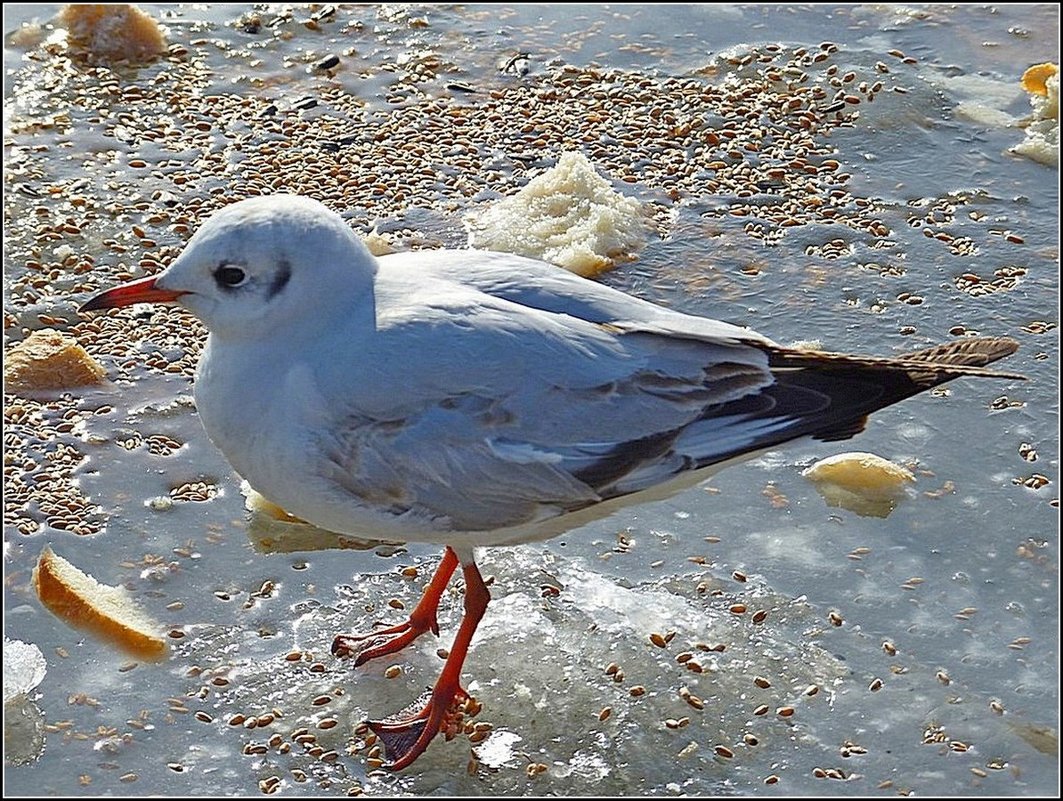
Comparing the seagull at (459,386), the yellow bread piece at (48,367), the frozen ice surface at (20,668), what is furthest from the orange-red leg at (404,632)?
the yellow bread piece at (48,367)

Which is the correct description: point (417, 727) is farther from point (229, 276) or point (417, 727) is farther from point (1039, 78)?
point (1039, 78)

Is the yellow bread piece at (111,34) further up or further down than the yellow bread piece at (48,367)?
further up

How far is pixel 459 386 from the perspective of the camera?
3.73 meters

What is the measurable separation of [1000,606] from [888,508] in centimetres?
52

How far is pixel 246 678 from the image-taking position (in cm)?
425

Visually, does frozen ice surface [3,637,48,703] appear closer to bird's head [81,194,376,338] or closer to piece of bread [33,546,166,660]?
piece of bread [33,546,166,660]

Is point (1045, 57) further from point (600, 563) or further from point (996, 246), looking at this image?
point (600, 563)

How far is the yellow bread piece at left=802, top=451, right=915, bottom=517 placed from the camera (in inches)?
190

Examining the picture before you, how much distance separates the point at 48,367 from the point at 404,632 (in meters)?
1.78

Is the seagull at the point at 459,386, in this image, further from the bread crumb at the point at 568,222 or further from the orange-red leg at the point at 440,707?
the bread crumb at the point at 568,222

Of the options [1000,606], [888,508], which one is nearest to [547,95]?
[888,508]

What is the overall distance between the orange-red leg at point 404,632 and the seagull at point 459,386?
39cm

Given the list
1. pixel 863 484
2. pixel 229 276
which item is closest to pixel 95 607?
pixel 229 276

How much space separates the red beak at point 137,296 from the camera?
3885 mm
